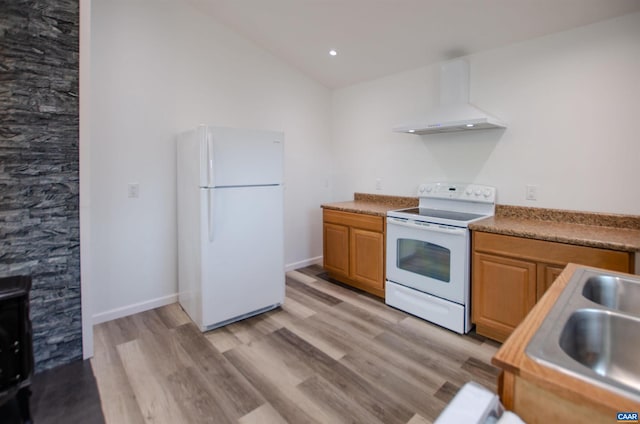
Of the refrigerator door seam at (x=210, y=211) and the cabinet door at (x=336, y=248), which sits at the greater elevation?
the refrigerator door seam at (x=210, y=211)

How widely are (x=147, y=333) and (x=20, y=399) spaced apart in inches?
37.6

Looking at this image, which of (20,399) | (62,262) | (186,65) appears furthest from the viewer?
(186,65)

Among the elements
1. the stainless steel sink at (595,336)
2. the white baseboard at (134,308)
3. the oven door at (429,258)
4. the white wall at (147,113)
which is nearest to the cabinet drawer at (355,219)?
the oven door at (429,258)

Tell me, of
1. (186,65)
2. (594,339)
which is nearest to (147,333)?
(186,65)

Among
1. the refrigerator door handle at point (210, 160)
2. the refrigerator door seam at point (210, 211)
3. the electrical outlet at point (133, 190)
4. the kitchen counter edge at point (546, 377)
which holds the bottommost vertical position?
the kitchen counter edge at point (546, 377)

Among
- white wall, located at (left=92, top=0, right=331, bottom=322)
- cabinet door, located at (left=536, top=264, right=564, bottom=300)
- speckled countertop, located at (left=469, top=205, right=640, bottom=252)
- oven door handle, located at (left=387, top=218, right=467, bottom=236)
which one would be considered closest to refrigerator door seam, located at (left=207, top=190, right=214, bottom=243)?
white wall, located at (left=92, top=0, right=331, bottom=322)

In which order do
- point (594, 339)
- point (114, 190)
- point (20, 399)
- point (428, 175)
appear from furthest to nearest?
point (428, 175) → point (114, 190) → point (20, 399) → point (594, 339)

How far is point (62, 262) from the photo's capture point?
2.16 m

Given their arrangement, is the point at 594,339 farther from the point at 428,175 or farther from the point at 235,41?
the point at 235,41

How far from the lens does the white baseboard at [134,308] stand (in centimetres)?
280

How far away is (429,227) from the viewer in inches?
106

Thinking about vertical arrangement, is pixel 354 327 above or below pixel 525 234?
below

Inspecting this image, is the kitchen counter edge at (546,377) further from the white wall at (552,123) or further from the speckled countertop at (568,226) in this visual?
the white wall at (552,123)

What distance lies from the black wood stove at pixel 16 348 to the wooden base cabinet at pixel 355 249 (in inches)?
100.0
